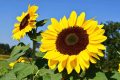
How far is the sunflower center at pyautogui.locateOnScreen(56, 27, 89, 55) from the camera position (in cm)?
349

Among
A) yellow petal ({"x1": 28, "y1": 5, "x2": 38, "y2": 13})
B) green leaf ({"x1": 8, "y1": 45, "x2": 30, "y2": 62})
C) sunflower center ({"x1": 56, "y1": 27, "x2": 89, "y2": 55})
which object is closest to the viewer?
sunflower center ({"x1": 56, "y1": 27, "x2": 89, "y2": 55})

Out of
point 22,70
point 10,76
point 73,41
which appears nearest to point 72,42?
point 73,41

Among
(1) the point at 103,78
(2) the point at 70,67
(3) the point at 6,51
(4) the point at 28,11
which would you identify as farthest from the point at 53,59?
(3) the point at 6,51

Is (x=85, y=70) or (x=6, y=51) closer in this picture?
(x=85, y=70)

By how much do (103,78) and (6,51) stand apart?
64.1 metres

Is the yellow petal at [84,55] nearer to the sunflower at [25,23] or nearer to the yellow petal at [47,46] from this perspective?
the yellow petal at [47,46]

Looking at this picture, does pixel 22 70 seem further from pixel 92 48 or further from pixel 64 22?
pixel 92 48

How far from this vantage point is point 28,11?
422 centimetres

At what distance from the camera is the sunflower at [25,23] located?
398 centimetres

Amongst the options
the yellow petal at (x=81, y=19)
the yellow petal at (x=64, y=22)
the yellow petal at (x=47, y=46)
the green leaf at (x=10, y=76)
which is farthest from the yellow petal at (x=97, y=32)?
the green leaf at (x=10, y=76)

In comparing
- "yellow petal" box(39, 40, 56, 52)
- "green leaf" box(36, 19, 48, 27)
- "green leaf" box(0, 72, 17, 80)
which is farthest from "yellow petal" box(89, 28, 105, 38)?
"green leaf" box(0, 72, 17, 80)

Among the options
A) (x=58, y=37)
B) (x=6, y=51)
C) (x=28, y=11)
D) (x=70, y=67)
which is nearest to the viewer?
(x=70, y=67)

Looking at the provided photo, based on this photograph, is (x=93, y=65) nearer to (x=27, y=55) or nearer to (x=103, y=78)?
(x=103, y=78)

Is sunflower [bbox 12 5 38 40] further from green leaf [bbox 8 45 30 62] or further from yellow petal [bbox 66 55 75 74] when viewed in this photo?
yellow petal [bbox 66 55 75 74]
